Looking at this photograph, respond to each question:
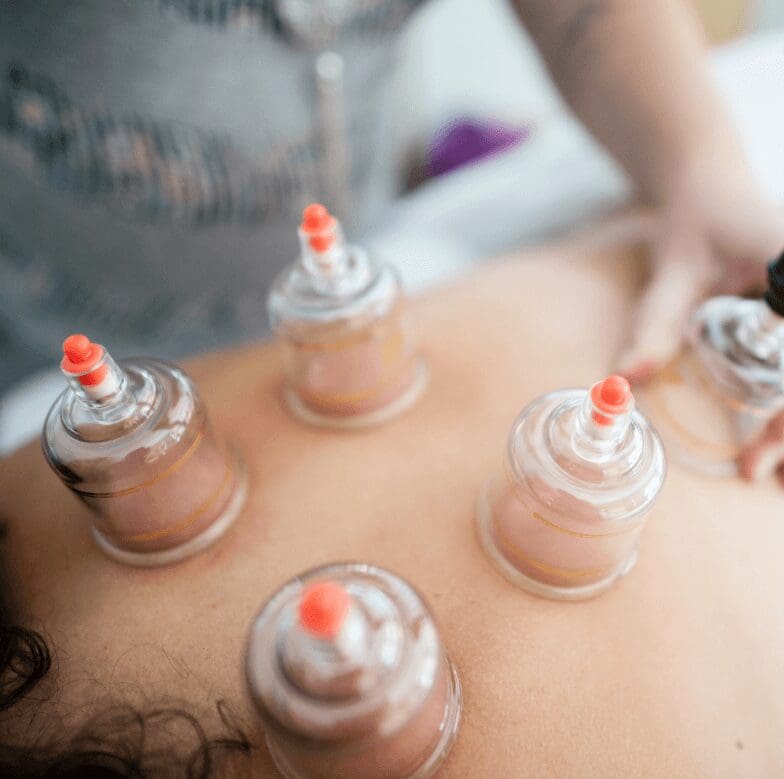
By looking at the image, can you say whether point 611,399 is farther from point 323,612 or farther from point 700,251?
point 700,251

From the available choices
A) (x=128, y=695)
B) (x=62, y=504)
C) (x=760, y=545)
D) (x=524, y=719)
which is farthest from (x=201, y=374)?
(x=760, y=545)

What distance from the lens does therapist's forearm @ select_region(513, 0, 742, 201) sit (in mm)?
729

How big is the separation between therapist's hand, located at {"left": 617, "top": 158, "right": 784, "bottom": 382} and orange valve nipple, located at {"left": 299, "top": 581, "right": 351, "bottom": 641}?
0.41 m

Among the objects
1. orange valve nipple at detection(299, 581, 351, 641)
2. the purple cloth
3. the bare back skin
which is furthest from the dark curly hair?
the purple cloth

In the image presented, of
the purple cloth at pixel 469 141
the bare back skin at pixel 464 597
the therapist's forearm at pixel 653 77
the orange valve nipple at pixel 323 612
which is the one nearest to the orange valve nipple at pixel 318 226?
the bare back skin at pixel 464 597

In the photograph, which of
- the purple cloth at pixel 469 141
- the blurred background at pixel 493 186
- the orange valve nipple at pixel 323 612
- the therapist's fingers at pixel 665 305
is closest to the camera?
the orange valve nipple at pixel 323 612

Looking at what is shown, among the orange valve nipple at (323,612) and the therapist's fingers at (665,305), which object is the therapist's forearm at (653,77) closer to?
the therapist's fingers at (665,305)

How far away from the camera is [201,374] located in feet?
2.21

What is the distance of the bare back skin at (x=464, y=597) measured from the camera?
45 centimetres

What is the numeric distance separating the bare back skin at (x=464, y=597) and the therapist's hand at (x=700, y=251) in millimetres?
57

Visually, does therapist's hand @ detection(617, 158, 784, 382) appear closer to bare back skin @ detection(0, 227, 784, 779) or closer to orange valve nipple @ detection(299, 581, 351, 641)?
bare back skin @ detection(0, 227, 784, 779)

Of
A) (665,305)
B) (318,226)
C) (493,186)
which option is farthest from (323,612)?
(493,186)

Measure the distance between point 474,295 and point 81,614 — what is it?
52 centimetres

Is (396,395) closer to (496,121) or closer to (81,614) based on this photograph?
(81,614)
